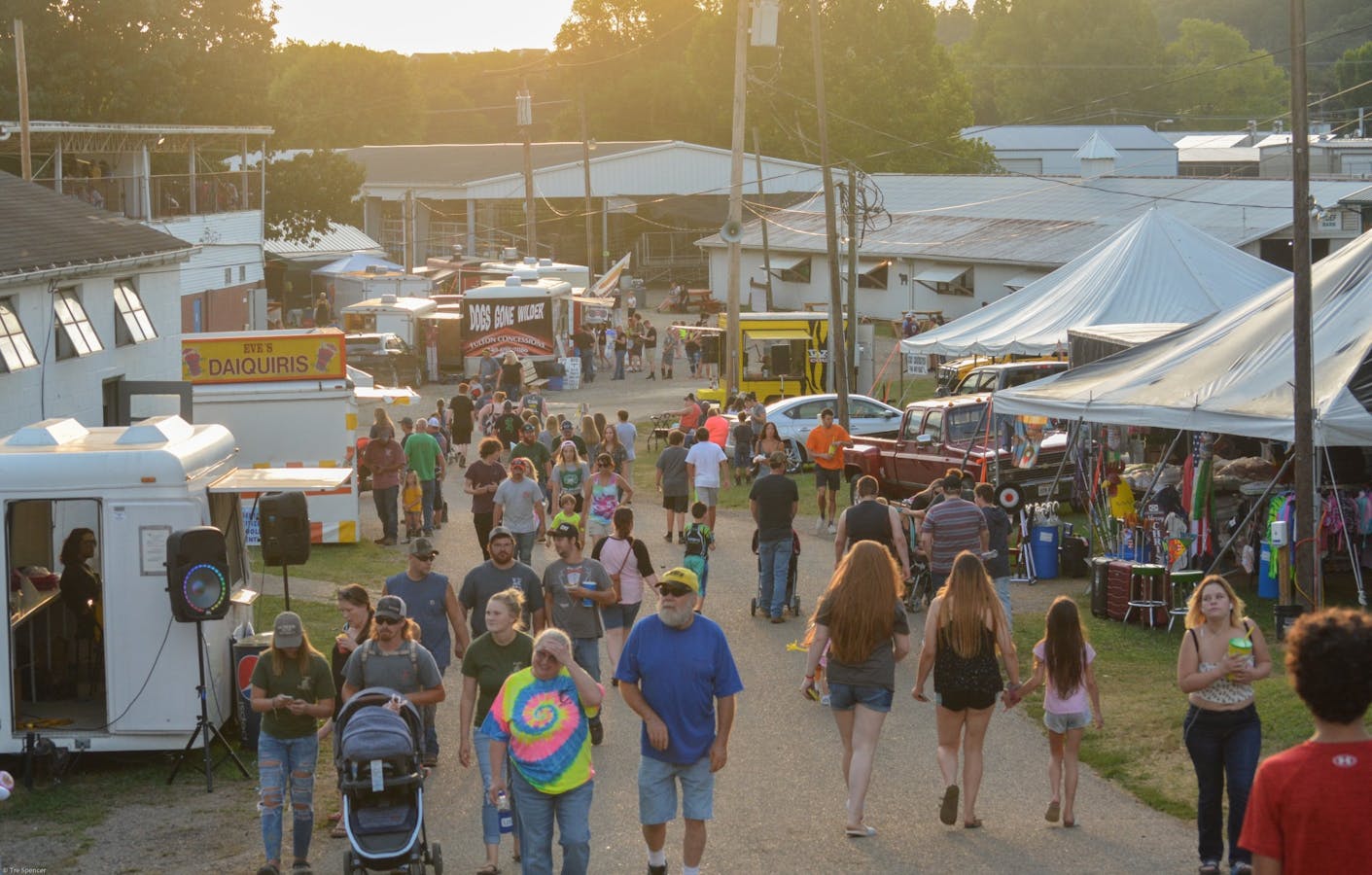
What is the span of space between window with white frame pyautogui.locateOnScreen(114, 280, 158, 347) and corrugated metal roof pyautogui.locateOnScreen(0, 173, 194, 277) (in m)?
0.63

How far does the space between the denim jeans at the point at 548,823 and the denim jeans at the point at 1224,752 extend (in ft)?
10.3

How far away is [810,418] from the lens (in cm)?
2912

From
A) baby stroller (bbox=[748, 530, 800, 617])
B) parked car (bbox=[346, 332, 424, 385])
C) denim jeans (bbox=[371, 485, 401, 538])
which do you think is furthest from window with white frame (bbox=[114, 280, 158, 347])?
parked car (bbox=[346, 332, 424, 385])

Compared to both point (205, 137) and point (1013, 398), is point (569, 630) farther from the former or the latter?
point (205, 137)

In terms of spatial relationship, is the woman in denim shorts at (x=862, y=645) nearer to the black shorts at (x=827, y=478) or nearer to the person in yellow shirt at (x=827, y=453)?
the person in yellow shirt at (x=827, y=453)

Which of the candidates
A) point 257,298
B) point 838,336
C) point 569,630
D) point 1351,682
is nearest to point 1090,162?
point 257,298

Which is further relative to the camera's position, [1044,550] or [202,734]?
[1044,550]

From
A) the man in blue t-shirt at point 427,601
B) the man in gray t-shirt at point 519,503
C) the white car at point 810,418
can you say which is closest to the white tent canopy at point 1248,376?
the man in gray t-shirt at point 519,503

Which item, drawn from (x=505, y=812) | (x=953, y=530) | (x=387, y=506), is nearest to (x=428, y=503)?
(x=387, y=506)

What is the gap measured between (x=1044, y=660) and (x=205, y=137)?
41.6 metres

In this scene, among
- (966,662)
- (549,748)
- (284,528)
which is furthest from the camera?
(284,528)

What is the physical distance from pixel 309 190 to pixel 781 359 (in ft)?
75.5

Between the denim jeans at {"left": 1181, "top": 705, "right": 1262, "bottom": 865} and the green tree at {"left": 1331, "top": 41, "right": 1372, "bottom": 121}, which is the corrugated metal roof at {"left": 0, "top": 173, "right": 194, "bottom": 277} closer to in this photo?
the denim jeans at {"left": 1181, "top": 705, "right": 1262, "bottom": 865}

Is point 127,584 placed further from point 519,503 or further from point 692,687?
point 519,503
